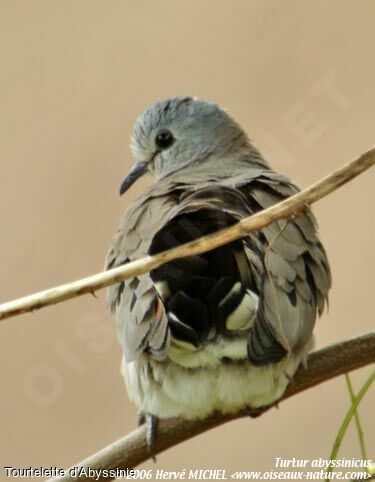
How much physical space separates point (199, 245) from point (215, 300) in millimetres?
455

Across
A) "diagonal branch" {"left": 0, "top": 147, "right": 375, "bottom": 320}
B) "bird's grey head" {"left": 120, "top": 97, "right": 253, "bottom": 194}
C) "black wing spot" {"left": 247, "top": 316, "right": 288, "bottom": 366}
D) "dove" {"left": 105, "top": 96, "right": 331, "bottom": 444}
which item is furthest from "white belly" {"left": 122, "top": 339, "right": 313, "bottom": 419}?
"bird's grey head" {"left": 120, "top": 97, "right": 253, "bottom": 194}

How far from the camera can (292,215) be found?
1.71 m

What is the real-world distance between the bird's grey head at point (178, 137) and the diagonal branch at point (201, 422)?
103 cm

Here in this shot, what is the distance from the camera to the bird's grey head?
3332 mm

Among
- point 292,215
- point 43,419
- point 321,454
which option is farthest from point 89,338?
point 292,215

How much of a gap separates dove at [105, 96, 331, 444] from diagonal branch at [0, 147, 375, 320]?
0.12 m

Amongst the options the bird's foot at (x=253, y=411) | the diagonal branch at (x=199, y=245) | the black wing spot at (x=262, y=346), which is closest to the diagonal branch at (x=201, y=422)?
the bird's foot at (x=253, y=411)

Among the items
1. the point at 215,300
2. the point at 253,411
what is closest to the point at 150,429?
the point at 253,411

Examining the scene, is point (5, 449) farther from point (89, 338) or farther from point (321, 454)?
point (321, 454)

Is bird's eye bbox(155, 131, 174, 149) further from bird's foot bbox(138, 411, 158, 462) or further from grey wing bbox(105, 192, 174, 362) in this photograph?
bird's foot bbox(138, 411, 158, 462)

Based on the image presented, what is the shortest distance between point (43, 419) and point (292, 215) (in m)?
2.22

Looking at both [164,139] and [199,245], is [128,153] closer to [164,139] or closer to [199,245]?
[164,139]

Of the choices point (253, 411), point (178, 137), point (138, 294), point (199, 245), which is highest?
point (178, 137)

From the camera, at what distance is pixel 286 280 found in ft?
7.70
